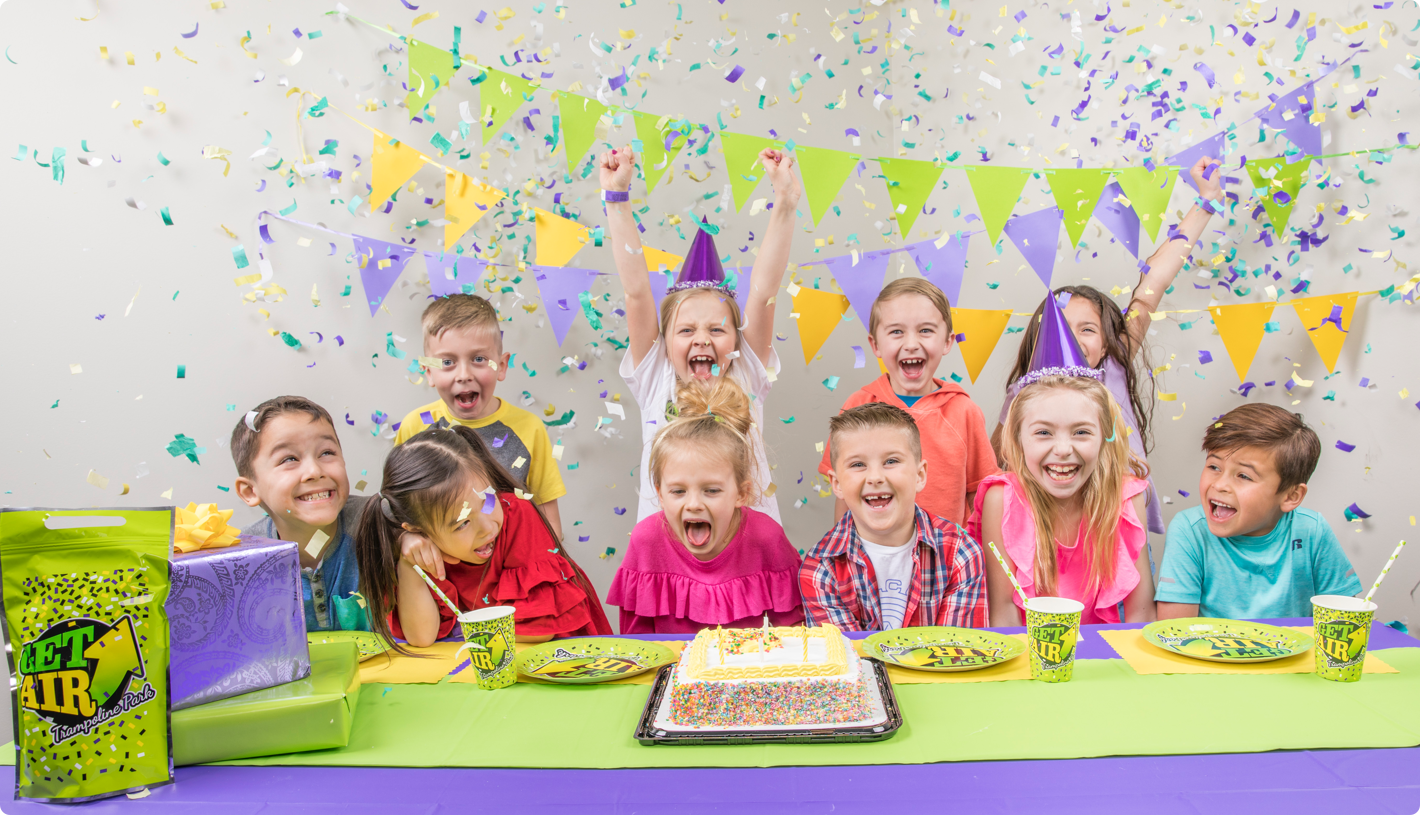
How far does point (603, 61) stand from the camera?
3.21 meters

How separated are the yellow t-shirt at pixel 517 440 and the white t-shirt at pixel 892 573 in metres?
1.21

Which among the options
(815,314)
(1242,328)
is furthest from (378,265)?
(1242,328)

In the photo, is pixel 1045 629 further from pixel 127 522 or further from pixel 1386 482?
pixel 1386 482

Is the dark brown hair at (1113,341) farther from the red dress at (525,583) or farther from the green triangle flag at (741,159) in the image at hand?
the red dress at (525,583)

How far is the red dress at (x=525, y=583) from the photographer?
192 cm

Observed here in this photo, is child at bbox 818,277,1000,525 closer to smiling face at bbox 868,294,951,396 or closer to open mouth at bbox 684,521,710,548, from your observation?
smiling face at bbox 868,294,951,396

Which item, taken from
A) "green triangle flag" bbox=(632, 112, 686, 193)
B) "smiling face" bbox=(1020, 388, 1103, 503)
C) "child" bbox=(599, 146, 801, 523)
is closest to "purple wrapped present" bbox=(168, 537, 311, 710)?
"child" bbox=(599, 146, 801, 523)

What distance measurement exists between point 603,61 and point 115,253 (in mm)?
1814

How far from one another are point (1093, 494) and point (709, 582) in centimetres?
98

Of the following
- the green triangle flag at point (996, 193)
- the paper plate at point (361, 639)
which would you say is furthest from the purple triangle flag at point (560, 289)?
Result: the paper plate at point (361, 639)

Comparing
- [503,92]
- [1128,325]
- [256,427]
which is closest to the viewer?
[256,427]

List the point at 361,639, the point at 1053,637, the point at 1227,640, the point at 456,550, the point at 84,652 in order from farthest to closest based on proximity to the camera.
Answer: the point at 456,550, the point at 361,639, the point at 1227,640, the point at 1053,637, the point at 84,652

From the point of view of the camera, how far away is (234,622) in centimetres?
120

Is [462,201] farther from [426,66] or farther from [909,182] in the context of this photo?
[909,182]
